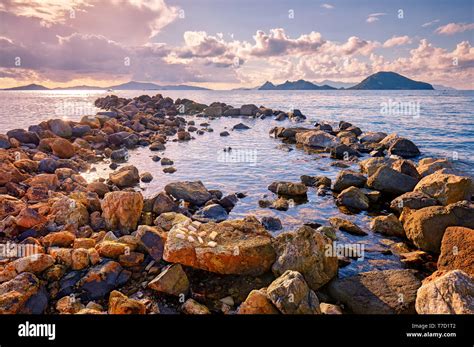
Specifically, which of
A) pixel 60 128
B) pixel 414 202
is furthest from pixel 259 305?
pixel 60 128

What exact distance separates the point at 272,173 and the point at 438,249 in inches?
388

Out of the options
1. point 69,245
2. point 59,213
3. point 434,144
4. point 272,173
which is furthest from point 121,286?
point 434,144

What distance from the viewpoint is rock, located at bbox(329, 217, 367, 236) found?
9.87m

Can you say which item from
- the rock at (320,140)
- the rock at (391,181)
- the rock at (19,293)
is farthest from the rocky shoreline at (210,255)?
the rock at (320,140)

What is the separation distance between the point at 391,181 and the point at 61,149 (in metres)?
18.0

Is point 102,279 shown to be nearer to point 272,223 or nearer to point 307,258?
point 307,258

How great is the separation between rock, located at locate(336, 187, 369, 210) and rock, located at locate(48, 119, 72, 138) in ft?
68.3

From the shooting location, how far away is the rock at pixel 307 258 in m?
6.81

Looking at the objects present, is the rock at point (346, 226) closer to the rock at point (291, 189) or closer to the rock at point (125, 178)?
the rock at point (291, 189)

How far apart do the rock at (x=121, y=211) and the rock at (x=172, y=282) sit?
10.5 feet

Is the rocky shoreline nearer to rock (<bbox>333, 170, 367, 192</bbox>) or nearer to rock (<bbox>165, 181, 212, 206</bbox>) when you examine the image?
rock (<bbox>165, 181, 212, 206</bbox>)

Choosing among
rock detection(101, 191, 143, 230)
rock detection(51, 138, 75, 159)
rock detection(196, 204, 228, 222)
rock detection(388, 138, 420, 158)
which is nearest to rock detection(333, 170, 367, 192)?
rock detection(196, 204, 228, 222)
